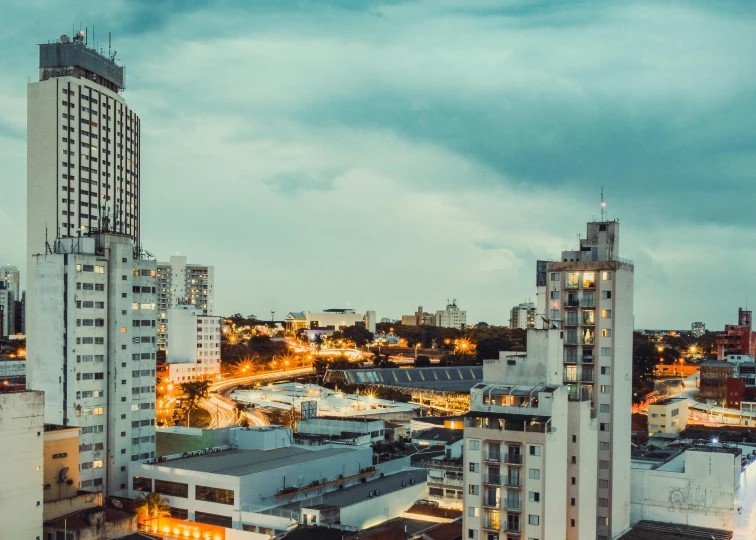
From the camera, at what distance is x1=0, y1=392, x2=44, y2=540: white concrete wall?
1478 inches

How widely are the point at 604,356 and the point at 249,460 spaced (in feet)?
75.5

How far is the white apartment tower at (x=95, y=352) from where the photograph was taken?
5000 cm

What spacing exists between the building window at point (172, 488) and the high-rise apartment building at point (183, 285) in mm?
132399

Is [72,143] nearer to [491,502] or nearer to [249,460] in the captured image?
[249,460]

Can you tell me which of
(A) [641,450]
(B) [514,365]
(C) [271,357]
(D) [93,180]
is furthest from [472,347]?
(B) [514,365]

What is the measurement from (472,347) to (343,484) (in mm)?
109067

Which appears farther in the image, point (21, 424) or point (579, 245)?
point (579, 245)

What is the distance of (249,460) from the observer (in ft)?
159

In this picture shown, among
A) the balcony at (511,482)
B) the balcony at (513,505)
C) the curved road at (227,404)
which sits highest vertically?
the balcony at (511,482)

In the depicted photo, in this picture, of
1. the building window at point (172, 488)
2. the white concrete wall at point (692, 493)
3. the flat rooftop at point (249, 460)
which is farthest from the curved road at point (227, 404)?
the white concrete wall at point (692, 493)

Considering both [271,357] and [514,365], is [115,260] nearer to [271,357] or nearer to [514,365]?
[514,365]

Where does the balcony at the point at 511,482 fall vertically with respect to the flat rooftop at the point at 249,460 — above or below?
above

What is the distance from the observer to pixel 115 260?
52.5m

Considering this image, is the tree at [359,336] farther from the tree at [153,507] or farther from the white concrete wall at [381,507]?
the tree at [153,507]
